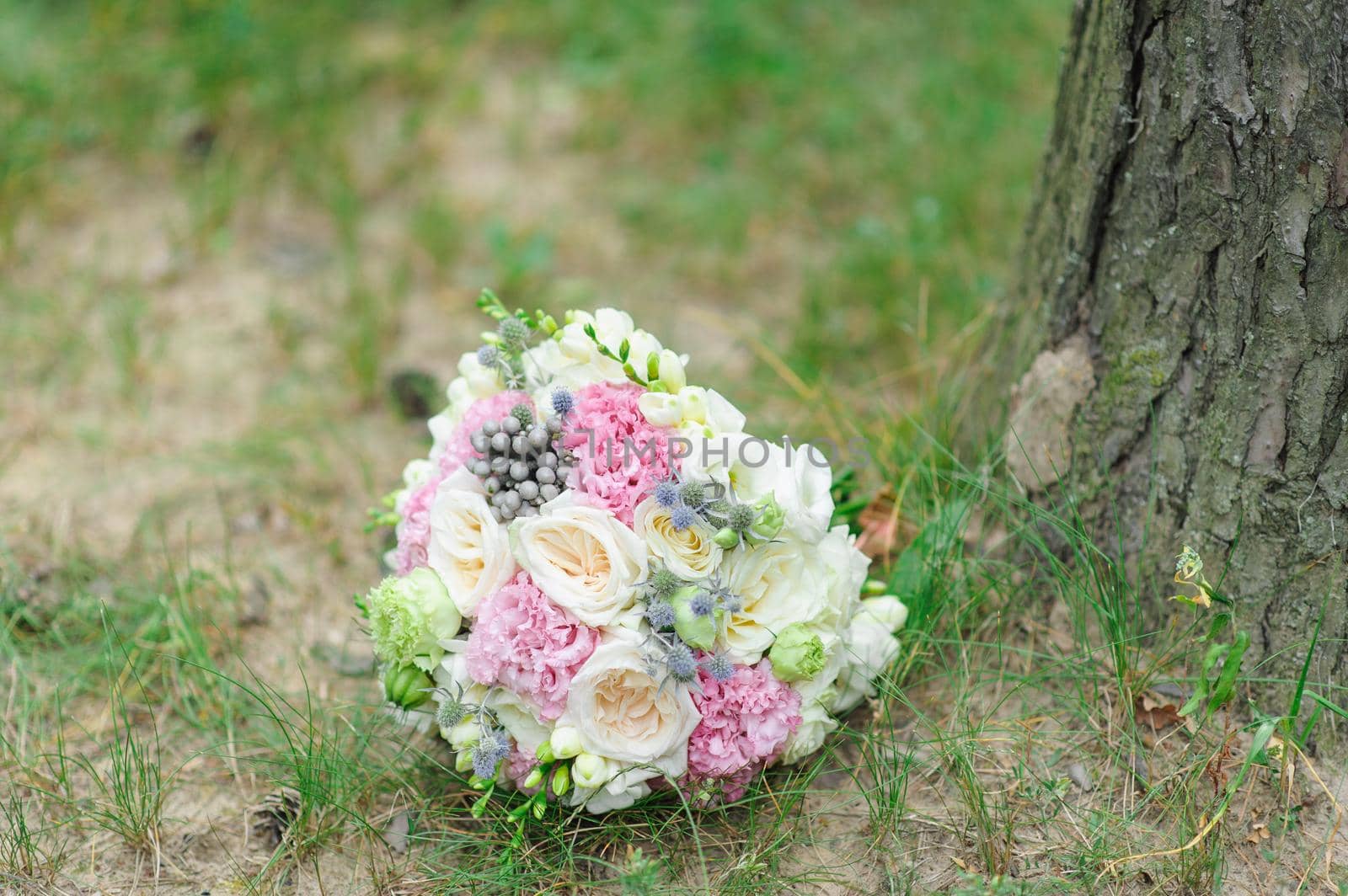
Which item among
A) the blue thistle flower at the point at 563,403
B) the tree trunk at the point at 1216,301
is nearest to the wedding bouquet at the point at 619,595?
the blue thistle flower at the point at 563,403

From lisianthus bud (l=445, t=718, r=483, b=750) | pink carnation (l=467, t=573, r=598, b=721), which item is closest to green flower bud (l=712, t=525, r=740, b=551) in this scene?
pink carnation (l=467, t=573, r=598, b=721)

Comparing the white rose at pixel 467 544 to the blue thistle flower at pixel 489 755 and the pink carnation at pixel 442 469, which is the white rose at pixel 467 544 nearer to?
the pink carnation at pixel 442 469

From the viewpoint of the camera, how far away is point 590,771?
5.37ft

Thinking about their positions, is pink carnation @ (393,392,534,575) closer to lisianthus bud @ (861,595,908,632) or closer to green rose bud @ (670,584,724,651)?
green rose bud @ (670,584,724,651)

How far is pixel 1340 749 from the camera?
5.97 ft

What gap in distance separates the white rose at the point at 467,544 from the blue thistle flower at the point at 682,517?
0.27m

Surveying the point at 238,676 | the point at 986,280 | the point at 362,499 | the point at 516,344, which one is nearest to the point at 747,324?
the point at 986,280

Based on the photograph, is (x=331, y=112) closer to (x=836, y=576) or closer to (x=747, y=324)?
(x=747, y=324)

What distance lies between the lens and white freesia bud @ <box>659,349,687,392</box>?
1.81m

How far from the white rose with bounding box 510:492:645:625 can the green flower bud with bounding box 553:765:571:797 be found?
248mm

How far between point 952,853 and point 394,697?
0.94m

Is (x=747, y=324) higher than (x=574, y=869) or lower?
higher

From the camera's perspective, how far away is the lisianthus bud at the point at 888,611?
1943mm

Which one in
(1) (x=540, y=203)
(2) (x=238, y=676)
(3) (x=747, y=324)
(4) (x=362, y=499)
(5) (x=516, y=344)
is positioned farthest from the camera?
(1) (x=540, y=203)
